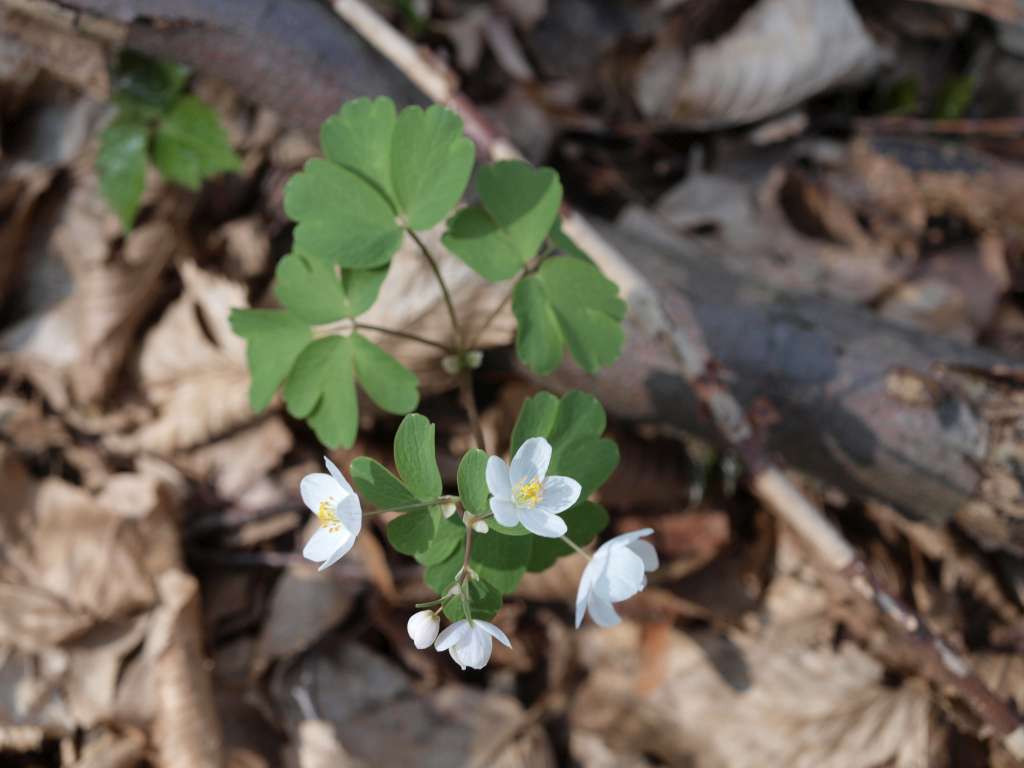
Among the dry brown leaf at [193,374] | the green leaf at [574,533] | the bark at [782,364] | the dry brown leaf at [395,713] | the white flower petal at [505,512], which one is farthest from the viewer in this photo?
the dry brown leaf at [193,374]

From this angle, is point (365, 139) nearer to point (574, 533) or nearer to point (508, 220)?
point (508, 220)

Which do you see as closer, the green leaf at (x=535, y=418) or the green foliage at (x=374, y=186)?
the green leaf at (x=535, y=418)

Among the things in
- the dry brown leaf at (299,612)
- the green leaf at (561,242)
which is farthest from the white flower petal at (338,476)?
the dry brown leaf at (299,612)

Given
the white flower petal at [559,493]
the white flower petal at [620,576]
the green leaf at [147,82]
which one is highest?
the green leaf at [147,82]

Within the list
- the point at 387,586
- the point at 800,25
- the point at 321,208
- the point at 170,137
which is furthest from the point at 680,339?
the point at 800,25

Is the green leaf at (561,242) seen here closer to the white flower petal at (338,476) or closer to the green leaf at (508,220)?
the green leaf at (508,220)

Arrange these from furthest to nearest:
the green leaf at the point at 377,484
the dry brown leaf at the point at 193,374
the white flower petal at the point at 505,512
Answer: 1. the dry brown leaf at the point at 193,374
2. the green leaf at the point at 377,484
3. the white flower petal at the point at 505,512

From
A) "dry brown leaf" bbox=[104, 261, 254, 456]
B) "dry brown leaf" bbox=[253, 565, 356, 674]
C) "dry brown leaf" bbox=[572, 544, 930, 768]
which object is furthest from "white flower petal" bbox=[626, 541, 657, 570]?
"dry brown leaf" bbox=[104, 261, 254, 456]

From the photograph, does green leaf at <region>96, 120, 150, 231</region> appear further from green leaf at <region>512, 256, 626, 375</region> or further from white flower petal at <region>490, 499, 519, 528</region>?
white flower petal at <region>490, 499, 519, 528</region>

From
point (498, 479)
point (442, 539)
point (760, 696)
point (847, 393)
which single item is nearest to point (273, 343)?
point (442, 539)

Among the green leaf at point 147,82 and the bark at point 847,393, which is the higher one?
the green leaf at point 147,82
